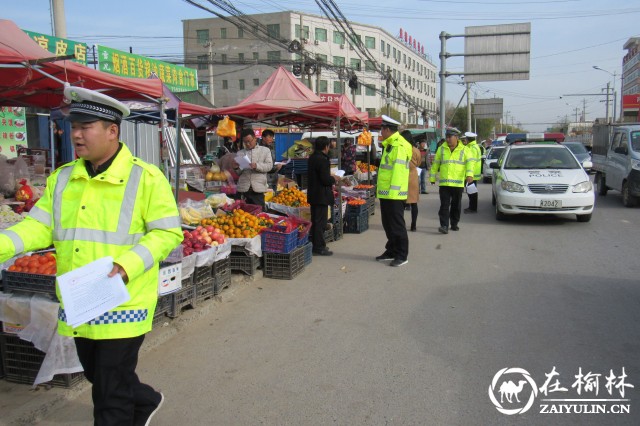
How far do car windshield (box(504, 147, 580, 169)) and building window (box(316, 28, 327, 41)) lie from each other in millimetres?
56751

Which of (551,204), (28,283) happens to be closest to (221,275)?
(28,283)

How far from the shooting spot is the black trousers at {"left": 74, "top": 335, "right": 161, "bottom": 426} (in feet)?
8.21

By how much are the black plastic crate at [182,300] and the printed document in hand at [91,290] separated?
306cm

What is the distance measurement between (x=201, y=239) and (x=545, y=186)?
310 inches

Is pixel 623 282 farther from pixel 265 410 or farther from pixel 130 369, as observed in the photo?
pixel 130 369

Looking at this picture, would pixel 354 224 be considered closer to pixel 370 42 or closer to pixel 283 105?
pixel 283 105

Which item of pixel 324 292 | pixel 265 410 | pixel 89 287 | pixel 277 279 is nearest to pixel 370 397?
pixel 265 410

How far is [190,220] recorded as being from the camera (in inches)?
292

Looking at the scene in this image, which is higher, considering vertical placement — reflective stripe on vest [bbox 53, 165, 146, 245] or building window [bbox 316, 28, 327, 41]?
building window [bbox 316, 28, 327, 41]

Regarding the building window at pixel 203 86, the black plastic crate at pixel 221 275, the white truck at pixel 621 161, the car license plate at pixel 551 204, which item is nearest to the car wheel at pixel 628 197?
the white truck at pixel 621 161

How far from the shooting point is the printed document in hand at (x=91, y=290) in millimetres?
2250

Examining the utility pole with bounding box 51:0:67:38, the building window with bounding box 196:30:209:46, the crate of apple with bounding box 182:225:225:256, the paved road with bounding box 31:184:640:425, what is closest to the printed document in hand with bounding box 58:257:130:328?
the paved road with bounding box 31:184:640:425

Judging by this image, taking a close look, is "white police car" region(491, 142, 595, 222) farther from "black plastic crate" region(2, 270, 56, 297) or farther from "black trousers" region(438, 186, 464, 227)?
"black plastic crate" region(2, 270, 56, 297)

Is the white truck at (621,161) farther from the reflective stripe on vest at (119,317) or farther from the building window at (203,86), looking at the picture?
the building window at (203,86)
